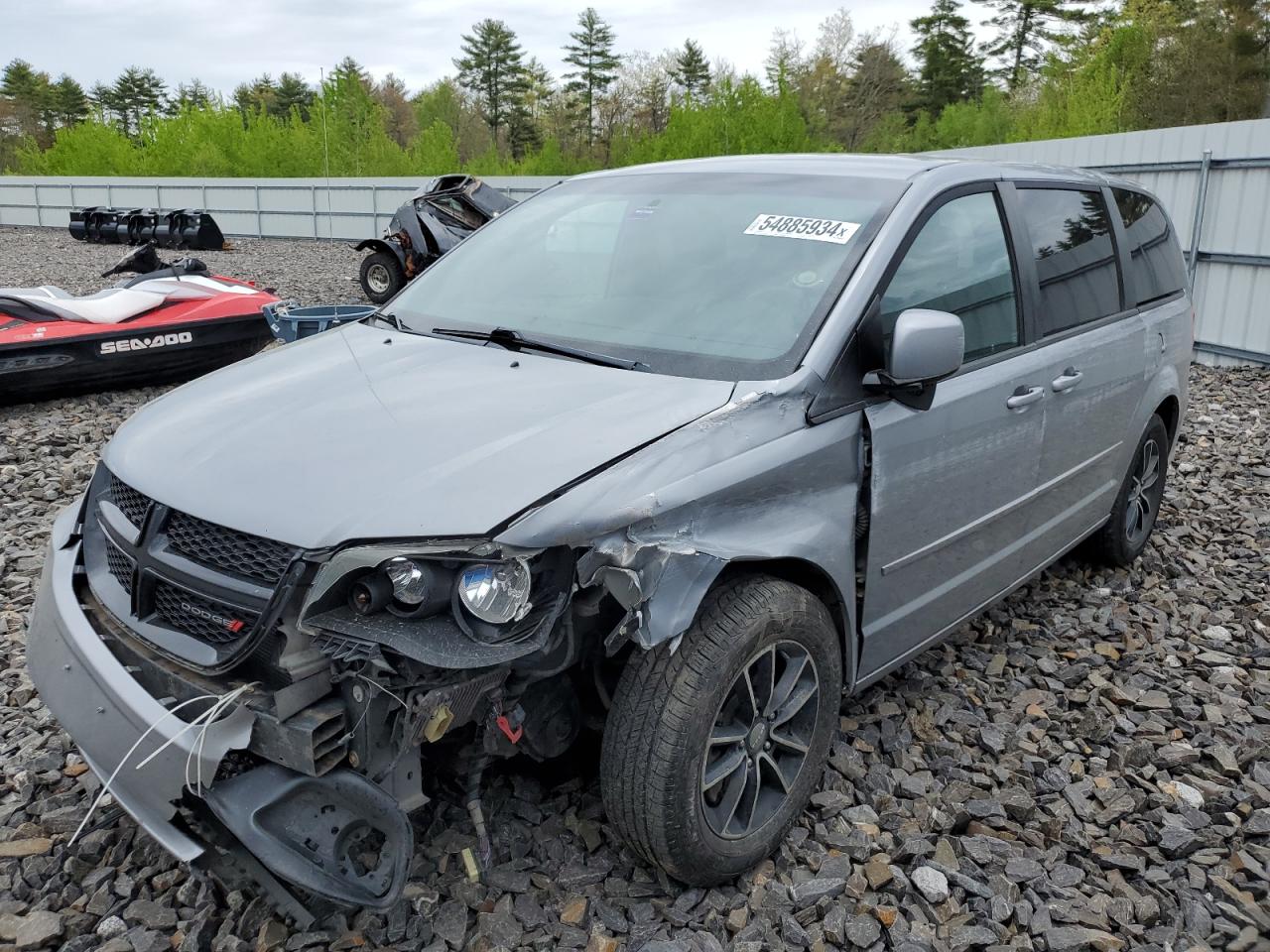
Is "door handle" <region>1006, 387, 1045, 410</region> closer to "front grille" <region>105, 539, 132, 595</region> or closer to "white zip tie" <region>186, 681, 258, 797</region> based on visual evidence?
"white zip tie" <region>186, 681, 258, 797</region>

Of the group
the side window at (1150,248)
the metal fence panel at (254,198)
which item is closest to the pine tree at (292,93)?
the metal fence panel at (254,198)

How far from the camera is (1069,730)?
3482 millimetres

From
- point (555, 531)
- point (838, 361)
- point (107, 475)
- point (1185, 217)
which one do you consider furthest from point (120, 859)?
point (1185, 217)

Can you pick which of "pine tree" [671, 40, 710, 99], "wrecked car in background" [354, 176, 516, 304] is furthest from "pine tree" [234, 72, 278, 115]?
"wrecked car in background" [354, 176, 516, 304]

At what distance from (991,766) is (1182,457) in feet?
14.4

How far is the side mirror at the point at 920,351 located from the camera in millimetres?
2656

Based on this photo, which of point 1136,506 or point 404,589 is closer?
point 404,589

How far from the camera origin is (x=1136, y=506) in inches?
187

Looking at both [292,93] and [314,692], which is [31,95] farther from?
[314,692]

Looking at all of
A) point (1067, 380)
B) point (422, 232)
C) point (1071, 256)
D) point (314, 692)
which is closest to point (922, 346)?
point (1067, 380)

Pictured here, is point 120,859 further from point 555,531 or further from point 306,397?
point 555,531

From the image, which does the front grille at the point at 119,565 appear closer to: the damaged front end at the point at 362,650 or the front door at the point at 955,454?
the damaged front end at the point at 362,650

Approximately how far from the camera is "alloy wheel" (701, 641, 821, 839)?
251cm

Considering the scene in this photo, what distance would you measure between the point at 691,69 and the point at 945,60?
12569 mm
